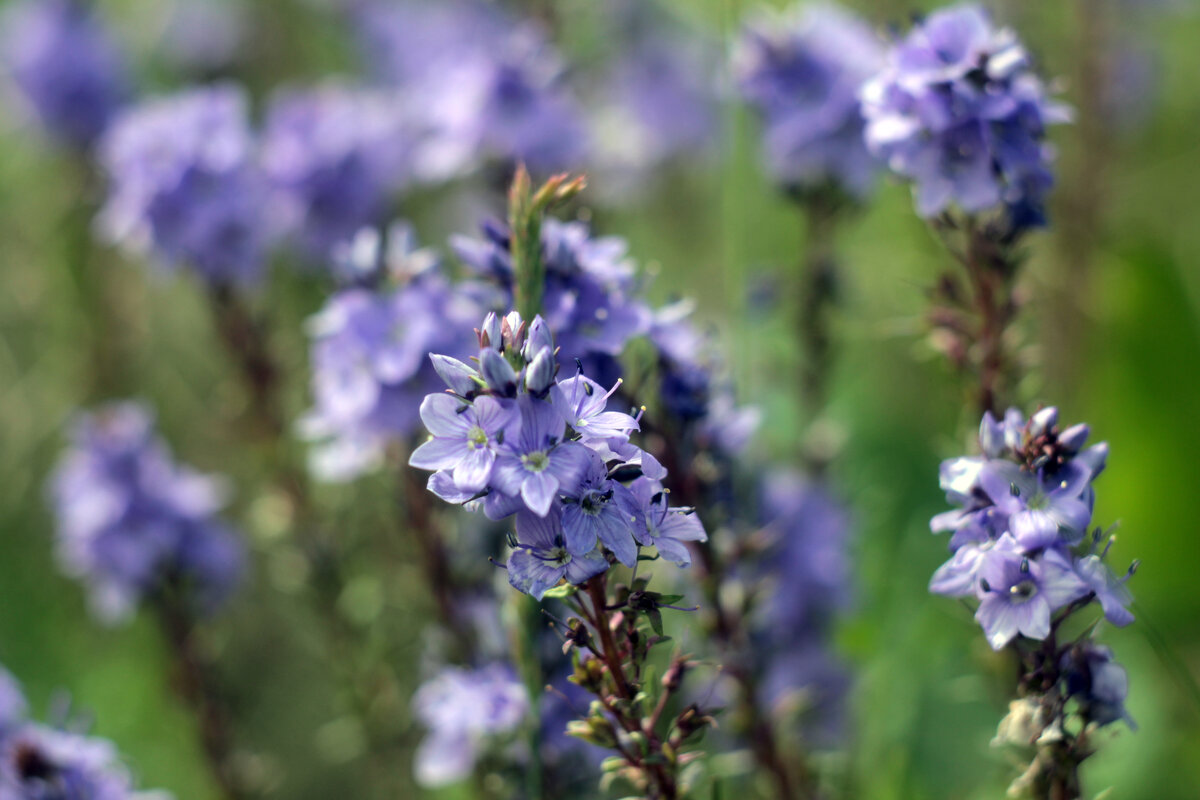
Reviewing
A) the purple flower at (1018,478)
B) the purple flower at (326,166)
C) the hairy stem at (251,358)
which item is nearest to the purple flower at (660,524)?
the purple flower at (1018,478)

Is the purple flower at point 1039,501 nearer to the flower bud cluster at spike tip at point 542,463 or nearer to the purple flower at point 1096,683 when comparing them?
the purple flower at point 1096,683

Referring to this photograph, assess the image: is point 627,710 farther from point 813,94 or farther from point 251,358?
point 251,358

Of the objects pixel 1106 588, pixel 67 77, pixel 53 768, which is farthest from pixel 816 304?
pixel 67 77

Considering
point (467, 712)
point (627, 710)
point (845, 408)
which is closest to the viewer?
point (627, 710)

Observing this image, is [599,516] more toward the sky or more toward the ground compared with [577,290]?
more toward the ground

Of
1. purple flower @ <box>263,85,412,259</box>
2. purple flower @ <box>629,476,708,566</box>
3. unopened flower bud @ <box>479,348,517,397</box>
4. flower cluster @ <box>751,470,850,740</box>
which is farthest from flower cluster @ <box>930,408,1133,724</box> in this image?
purple flower @ <box>263,85,412,259</box>

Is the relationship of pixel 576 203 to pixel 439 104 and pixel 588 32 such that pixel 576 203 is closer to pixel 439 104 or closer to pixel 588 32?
pixel 439 104

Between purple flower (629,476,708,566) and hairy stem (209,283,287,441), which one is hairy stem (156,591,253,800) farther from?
purple flower (629,476,708,566)
